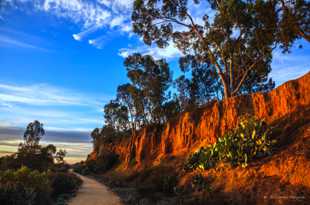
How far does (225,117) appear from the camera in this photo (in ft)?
63.6

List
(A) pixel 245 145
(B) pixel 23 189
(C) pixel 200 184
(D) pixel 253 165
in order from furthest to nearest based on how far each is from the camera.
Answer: (C) pixel 200 184
(A) pixel 245 145
(D) pixel 253 165
(B) pixel 23 189

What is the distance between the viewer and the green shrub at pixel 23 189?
1013 centimetres

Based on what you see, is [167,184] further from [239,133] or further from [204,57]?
[204,57]

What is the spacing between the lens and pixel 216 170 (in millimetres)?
13953

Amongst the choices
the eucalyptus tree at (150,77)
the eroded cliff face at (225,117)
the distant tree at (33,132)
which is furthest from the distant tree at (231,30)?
the distant tree at (33,132)

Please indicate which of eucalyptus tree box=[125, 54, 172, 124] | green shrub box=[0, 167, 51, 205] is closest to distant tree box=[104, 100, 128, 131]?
eucalyptus tree box=[125, 54, 172, 124]

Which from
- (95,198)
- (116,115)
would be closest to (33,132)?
(116,115)

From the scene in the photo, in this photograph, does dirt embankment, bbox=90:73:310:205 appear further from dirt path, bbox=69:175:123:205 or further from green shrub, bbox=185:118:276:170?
dirt path, bbox=69:175:123:205

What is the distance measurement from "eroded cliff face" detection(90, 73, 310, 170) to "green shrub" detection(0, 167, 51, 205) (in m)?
11.0

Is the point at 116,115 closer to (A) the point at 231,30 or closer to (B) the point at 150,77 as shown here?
(B) the point at 150,77

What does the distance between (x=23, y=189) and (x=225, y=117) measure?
43.9 ft

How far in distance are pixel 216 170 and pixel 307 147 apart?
15.2 feet

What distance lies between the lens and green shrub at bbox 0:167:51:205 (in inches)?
399

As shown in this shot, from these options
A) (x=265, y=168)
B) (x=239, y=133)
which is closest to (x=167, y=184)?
(x=239, y=133)
